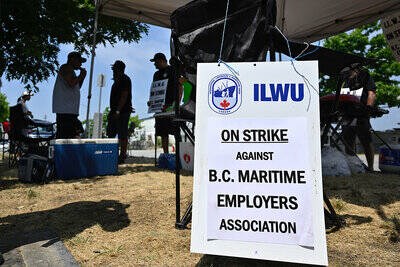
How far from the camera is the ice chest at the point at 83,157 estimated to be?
5.24m

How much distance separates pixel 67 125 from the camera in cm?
584

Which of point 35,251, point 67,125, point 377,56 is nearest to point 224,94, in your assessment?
point 35,251

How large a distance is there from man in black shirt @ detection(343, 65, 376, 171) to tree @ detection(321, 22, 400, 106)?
53.1 feet

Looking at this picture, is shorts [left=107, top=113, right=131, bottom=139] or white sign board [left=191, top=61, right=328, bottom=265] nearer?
white sign board [left=191, top=61, right=328, bottom=265]

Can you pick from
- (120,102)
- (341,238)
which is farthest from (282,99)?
(120,102)

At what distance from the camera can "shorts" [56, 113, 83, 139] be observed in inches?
229

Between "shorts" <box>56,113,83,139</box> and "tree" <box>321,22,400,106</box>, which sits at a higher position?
"tree" <box>321,22,400,106</box>

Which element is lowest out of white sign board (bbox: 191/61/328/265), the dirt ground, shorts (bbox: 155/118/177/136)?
the dirt ground

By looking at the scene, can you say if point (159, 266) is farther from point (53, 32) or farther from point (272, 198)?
point (53, 32)

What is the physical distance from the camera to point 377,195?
12.3ft

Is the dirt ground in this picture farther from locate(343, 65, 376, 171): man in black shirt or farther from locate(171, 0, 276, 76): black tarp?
locate(171, 0, 276, 76): black tarp

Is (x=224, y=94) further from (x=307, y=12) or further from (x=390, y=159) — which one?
(x=307, y=12)

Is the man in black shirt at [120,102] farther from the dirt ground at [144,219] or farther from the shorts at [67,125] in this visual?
the dirt ground at [144,219]

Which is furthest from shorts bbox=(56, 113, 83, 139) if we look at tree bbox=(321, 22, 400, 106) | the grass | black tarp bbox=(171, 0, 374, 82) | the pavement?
tree bbox=(321, 22, 400, 106)
